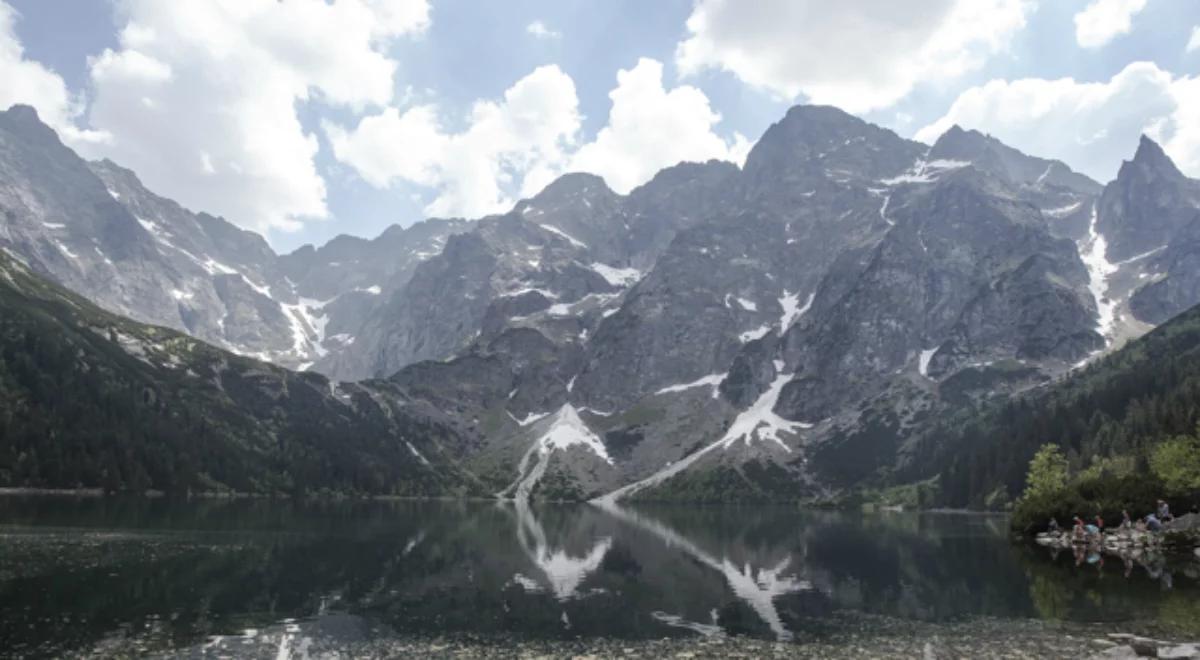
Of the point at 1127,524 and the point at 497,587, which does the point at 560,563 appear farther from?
the point at 1127,524

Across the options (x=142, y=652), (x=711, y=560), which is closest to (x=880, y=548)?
(x=711, y=560)

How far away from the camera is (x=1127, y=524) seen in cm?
8569

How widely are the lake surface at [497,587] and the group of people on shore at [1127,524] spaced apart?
520 centimetres

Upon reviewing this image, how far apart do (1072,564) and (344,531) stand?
9324 centimetres

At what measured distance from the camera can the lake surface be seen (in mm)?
42188

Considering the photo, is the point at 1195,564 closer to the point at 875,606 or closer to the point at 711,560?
the point at 875,606

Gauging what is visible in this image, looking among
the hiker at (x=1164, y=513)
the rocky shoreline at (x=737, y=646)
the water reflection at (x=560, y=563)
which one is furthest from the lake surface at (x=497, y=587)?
the hiker at (x=1164, y=513)

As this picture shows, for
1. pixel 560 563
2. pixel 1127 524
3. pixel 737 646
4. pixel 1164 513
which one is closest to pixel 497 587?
pixel 560 563

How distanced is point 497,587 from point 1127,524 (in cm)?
7097

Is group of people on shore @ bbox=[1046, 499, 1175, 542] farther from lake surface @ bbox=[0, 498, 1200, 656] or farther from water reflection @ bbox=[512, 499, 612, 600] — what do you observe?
water reflection @ bbox=[512, 499, 612, 600]

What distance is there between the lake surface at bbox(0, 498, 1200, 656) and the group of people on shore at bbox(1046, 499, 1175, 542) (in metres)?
5.20

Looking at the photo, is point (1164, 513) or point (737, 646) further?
point (1164, 513)

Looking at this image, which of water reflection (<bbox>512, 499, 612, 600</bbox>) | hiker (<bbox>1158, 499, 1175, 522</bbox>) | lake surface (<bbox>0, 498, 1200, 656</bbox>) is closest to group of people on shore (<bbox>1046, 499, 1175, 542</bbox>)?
hiker (<bbox>1158, 499, 1175, 522</bbox>)

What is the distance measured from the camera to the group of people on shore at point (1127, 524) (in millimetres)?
81438
